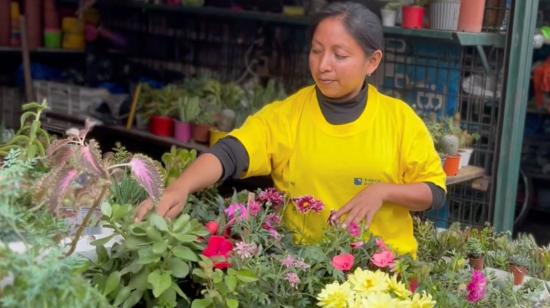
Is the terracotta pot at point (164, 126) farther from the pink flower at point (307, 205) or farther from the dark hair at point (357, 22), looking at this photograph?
the pink flower at point (307, 205)

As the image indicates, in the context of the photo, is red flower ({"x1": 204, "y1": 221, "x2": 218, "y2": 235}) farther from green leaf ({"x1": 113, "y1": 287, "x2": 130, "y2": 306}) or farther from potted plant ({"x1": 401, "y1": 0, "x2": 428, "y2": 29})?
potted plant ({"x1": 401, "y1": 0, "x2": 428, "y2": 29})

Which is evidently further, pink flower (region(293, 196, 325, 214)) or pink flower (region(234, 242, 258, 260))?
pink flower (region(293, 196, 325, 214))

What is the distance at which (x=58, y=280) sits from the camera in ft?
3.68

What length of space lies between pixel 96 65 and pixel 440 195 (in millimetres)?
4278

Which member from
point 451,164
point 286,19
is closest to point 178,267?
point 451,164

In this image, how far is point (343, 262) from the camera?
1.59 metres

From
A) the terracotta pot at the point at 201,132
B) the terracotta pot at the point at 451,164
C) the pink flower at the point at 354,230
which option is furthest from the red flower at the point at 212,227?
the terracotta pot at the point at 201,132

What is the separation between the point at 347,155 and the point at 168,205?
21.0 inches

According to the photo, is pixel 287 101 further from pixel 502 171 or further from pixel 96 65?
pixel 96 65

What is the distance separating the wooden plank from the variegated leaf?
2376 mm

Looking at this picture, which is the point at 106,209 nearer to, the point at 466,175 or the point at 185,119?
the point at 466,175

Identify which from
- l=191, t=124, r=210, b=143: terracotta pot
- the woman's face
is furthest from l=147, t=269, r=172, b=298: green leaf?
l=191, t=124, r=210, b=143: terracotta pot

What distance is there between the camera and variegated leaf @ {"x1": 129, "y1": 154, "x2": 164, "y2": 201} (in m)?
1.42

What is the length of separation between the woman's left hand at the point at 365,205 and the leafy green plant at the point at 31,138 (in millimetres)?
651
